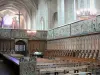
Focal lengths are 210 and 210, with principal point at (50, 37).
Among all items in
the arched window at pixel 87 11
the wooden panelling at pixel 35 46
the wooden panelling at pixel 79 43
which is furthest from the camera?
the wooden panelling at pixel 35 46

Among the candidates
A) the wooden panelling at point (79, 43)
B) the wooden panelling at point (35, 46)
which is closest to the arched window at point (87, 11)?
the wooden panelling at point (79, 43)

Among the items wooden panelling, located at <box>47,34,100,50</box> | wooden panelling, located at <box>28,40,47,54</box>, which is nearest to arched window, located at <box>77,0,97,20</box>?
wooden panelling, located at <box>47,34,100,50</box>

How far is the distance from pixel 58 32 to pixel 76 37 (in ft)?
18.9

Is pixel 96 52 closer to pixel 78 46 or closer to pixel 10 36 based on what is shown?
pixel 78 46

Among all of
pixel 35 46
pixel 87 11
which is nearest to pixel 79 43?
pixel 87 11

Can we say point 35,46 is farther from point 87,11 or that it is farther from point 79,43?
point 87,11

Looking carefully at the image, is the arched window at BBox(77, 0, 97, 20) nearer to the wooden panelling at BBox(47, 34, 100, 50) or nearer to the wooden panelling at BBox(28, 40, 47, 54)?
the wooden panelling at BBox(47, 34, 100, 50)

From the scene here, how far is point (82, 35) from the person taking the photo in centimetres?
1994

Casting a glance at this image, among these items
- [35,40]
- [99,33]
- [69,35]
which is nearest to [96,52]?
[99,33]

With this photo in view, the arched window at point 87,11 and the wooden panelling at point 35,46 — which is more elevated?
the arched window at point 87,11

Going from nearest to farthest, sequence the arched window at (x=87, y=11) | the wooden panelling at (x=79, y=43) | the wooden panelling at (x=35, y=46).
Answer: the wooden panelling at (x=79, y=43) → the arched window at (x=87, y=11) → the wooden panelling at (x=35, y=46)

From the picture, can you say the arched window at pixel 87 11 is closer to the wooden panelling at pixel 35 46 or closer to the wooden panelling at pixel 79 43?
the wooden panelling at pixel 79 43

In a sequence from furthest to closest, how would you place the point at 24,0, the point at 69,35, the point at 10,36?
the point at 24,0 → the point at 10,36 → the point at 69,35

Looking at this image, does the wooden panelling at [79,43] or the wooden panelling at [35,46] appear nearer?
the wooden panelling at [79,43]
